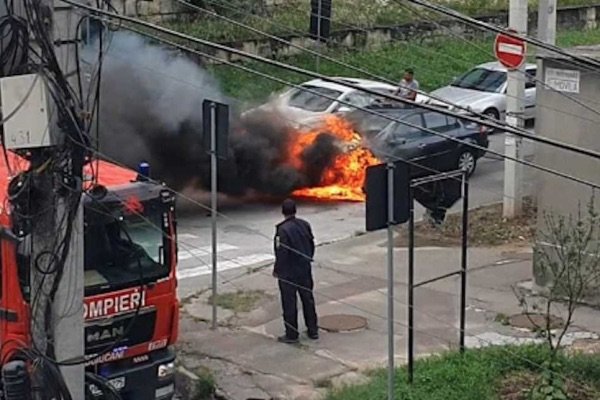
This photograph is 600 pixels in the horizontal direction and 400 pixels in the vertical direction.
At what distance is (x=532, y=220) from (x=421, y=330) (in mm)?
5764

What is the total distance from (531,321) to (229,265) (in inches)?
Answer: 184

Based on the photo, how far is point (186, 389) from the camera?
13633 millimetres

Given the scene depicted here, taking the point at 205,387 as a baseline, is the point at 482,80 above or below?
above

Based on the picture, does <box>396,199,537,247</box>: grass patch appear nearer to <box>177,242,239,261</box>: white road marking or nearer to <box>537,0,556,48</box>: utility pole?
<box>177,242,239,261</box>: white road marking

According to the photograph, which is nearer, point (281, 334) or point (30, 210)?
point (30, 210)

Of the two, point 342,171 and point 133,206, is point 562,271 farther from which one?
point 342,171

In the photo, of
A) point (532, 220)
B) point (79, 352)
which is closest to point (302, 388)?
point (79, 352)

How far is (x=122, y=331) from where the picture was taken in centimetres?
1173

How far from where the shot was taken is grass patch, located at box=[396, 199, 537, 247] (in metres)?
19.4

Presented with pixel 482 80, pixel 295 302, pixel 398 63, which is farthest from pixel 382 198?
pixel 398 63

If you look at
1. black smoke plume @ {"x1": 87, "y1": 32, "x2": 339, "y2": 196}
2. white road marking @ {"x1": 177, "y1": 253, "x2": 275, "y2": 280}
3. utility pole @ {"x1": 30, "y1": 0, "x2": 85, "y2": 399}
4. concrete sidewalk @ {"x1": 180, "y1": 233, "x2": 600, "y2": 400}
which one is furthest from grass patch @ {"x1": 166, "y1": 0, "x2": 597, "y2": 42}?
utility pole @ {"x1": 30, "y1": 0, "x2": 85, "y2": 399}

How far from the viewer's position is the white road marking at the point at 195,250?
18.7 meters

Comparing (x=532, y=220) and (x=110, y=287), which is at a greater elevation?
(x=110, y=287)

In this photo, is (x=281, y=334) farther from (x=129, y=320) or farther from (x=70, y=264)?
(x=70, y=264)
